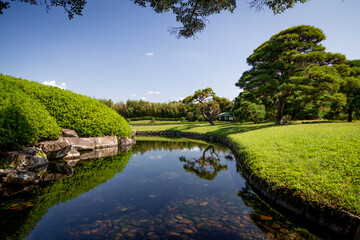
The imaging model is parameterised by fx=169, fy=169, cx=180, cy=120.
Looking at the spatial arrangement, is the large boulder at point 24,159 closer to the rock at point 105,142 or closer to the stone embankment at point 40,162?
the stone embankment at point 40,162

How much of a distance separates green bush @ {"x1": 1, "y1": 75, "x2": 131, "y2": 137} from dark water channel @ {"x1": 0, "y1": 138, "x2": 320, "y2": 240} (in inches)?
258

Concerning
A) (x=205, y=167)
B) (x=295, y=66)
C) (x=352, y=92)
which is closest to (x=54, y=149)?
(x=205, y=167)

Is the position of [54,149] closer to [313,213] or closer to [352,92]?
[313,213]

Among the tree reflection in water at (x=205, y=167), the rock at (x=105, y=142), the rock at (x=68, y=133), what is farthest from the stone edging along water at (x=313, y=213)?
the rock at (x=105, y=142)

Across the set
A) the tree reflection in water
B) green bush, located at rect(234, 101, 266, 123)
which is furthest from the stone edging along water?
green bush, located at rect(234, 101, 266, 123)

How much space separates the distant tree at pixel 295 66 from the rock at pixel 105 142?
14.1m

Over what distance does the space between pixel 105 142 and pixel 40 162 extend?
615 centimetres

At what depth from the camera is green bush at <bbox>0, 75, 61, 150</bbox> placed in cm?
683

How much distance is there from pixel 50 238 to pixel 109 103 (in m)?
65.9

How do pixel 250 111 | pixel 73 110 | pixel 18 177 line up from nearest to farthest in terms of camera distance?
pixel 18 177 < pixel 73 110 < pixel 250 111

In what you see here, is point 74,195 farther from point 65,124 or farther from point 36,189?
point 65,124

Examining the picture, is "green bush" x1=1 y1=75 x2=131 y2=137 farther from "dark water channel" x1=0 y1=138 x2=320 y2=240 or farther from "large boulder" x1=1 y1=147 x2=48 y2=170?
"dark water channel" x1=0 y1=138 x2=320 y2=240

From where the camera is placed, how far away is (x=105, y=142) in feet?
44.5

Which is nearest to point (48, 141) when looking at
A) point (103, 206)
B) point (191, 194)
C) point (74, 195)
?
point (74, 195)
